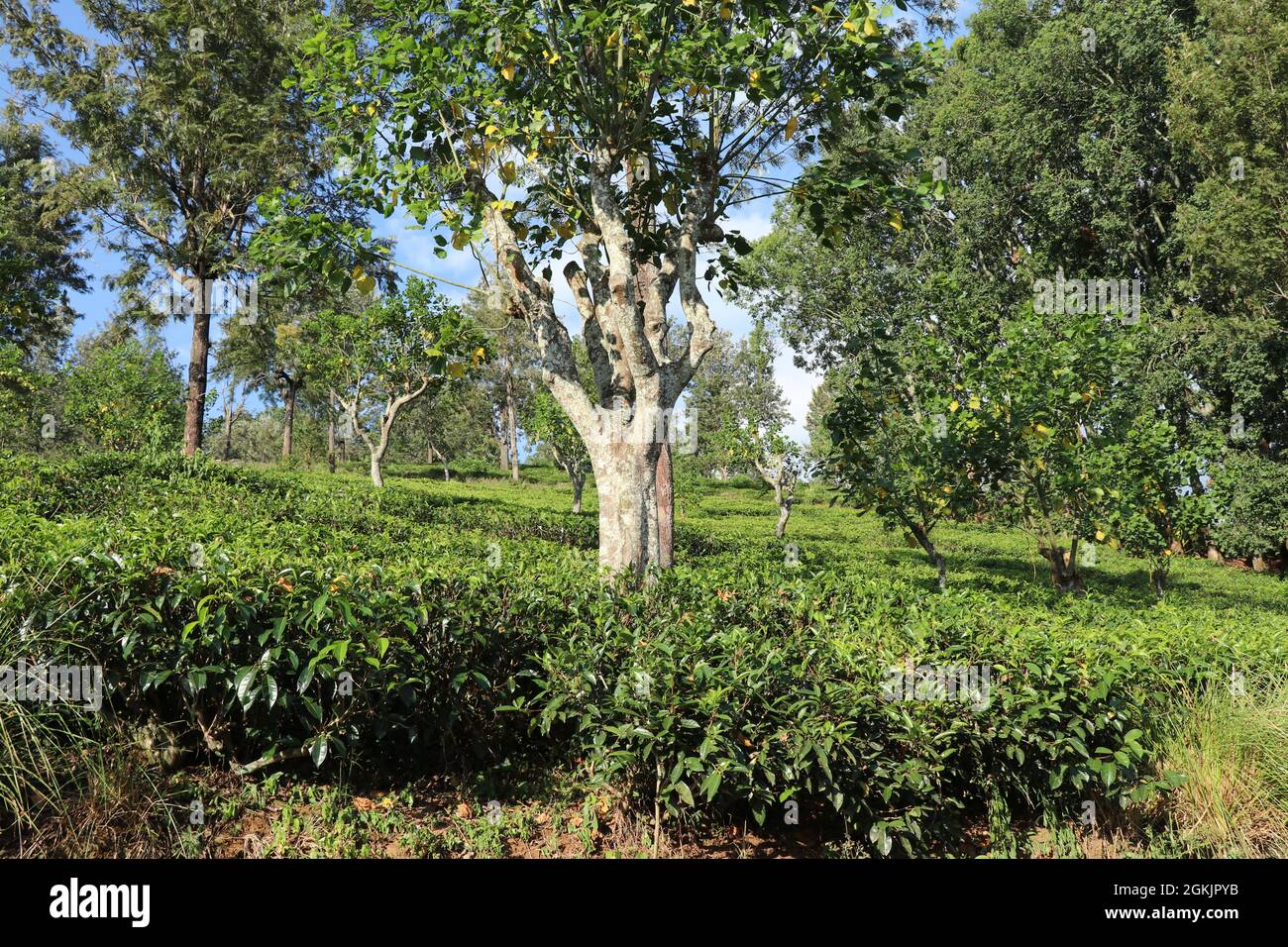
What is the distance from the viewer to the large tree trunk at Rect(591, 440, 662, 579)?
640 centimetres

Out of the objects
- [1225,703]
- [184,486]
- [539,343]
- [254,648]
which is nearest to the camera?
[254,648]

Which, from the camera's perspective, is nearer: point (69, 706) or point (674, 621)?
point (69, 706)

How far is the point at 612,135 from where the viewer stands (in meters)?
6.60

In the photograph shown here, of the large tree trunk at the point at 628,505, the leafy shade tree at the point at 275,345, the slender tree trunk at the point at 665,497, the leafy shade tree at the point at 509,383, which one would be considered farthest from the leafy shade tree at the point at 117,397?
the large tree trunk at the point at 628,505

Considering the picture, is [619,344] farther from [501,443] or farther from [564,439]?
[501,443]

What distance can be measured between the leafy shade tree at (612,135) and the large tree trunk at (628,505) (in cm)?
1

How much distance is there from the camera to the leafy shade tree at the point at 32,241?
64.7 feet

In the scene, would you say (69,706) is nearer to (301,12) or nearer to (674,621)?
(674,621)

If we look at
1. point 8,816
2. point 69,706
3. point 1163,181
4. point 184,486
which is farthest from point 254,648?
point 1163,181

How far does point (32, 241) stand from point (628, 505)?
90.2 feet

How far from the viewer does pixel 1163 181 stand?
2327cm

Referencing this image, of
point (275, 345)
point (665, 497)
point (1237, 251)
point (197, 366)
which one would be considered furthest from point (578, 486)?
point (275, 345)

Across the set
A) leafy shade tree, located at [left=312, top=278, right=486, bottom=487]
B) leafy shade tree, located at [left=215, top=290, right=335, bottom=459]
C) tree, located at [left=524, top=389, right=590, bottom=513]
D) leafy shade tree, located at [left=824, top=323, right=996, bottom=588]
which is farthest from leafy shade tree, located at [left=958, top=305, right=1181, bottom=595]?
leafy shade tree, located at [left=215, top=290, right=335, bottom=459]

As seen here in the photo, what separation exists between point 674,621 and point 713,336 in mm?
3121
